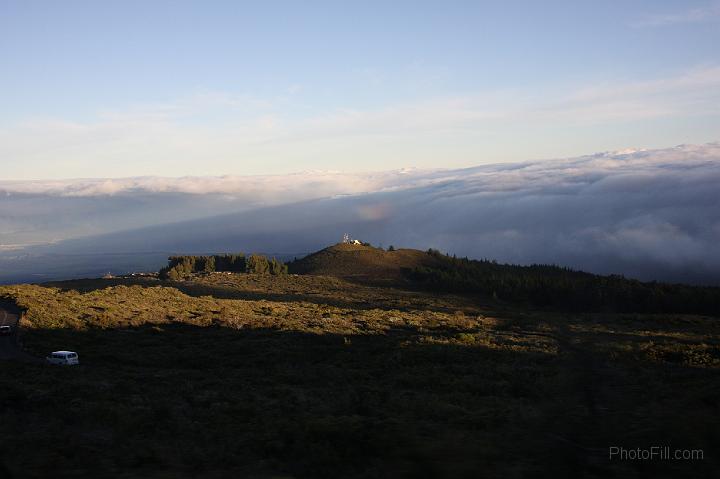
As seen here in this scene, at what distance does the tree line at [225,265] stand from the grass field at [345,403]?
67240 millimetres

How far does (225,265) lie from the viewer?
11569cm

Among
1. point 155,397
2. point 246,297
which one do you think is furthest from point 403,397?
point 246,297

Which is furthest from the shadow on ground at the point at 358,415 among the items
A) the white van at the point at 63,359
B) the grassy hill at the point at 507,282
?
the grassy hill at the point at 507,282

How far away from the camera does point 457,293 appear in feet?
275

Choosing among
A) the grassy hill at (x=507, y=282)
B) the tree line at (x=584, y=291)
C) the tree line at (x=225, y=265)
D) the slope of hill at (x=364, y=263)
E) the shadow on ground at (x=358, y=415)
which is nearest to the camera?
the shadow on ground at (x=358, y=415)

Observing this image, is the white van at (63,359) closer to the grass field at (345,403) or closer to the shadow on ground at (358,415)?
the grass field at (345,403)

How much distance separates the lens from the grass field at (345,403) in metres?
8.45

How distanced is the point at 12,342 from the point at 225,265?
87.3 meters

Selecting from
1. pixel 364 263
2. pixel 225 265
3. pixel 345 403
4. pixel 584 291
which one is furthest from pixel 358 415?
pixel 225 265

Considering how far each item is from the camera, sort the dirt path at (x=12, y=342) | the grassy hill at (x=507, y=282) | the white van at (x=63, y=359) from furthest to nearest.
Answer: the grassy hill at (x=507, y=282), the dirt path at (x=12, y=342), the white van at (x=63, y=359)

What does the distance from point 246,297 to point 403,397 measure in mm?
45934

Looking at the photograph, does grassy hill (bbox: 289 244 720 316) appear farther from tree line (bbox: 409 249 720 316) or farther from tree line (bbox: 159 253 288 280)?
tree line (bbox: 159 253 288 280)

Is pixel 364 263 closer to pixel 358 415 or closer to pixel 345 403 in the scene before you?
pixel 345 403

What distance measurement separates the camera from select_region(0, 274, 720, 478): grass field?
8.45 metres
